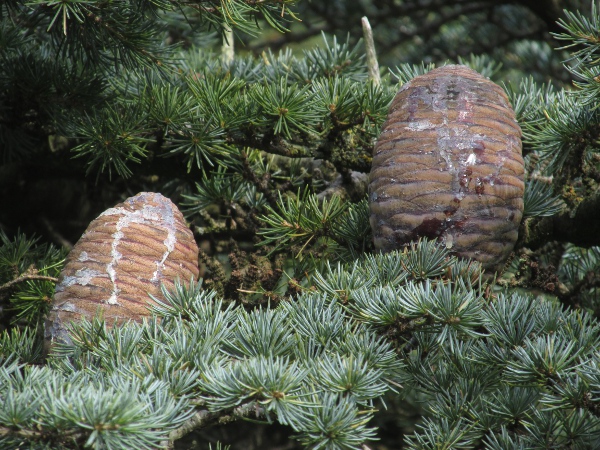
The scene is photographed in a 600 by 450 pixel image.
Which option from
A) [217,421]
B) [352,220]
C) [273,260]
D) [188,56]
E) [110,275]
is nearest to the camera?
[217,421]

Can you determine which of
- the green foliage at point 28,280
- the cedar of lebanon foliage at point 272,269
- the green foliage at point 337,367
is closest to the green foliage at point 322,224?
the cedar of lebanon foliage at point 272,269

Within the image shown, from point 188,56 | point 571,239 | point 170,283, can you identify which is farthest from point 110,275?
point 188,56

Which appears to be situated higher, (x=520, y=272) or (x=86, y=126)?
(x=86, y=126)

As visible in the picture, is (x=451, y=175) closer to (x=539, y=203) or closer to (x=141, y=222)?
(x=539, y=203)

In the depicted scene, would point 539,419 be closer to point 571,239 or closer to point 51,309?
point 571,239

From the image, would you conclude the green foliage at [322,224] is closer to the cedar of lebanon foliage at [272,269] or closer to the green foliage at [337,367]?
the cedar of lebanon foliage at [272,269]

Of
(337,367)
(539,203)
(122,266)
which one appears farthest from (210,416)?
(539,203)

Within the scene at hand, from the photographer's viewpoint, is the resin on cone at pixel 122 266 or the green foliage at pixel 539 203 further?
the green foliage at pixel 539 203
